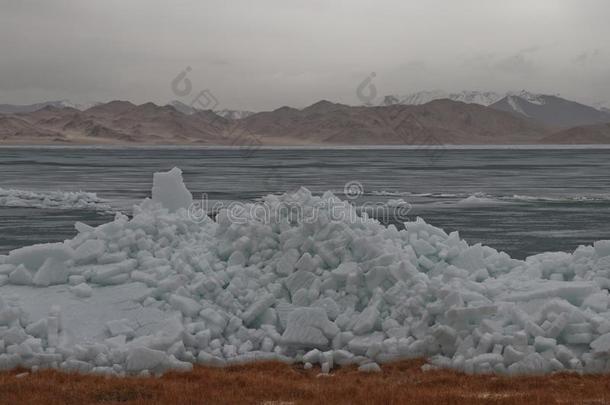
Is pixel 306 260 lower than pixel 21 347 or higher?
higher

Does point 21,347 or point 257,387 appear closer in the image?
point 257,387

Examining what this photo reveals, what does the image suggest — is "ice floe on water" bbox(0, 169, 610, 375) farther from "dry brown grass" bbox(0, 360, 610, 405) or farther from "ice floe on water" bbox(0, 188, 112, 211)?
"ice floe on water" bbox(0, 188, 112, 211)

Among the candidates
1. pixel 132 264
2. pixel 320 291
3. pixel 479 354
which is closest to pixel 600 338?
pixel 479 354

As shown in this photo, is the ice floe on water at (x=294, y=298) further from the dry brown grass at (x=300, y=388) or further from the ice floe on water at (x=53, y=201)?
the ice floe on water at (x=53, y=201)

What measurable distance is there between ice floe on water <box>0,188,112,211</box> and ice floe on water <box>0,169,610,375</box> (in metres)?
21.2

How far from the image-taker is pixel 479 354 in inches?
428

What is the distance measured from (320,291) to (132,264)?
3.28 metres

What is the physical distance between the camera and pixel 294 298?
12.7 m

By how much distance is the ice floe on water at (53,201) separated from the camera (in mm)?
35969

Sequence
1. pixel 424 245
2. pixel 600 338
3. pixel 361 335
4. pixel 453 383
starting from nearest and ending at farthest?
pixel 453 383 → pixel 600 338 → pixel 361 335 → pixel 424 245

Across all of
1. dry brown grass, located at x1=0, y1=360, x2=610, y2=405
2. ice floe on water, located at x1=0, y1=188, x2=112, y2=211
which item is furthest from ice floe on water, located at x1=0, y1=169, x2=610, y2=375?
ice floe on water, located at x1=0, y1=188, x2=112, y2=211

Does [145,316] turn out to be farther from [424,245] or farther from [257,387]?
[424,245]

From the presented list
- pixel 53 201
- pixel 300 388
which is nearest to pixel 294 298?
pixel 300 388

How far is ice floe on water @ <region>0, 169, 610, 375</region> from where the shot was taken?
35.9 ft
